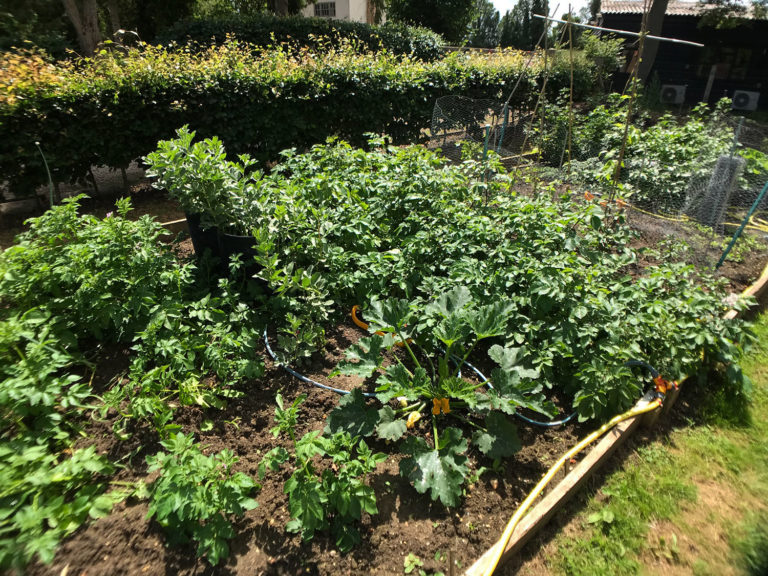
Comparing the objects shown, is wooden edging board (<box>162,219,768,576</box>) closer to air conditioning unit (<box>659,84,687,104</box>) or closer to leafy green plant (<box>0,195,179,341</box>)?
leafy green plant (<box>0,195,179,341</box>)

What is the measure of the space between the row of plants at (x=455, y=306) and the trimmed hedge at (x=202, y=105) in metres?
2.55

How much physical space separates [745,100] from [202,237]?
955 inches

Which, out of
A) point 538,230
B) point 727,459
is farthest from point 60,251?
point 727,459

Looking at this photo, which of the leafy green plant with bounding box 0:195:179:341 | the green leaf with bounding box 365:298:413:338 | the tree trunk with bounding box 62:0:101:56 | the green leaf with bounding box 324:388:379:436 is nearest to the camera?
the green leaf with bounding box 324:388:379:436

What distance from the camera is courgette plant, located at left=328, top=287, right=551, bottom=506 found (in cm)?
226

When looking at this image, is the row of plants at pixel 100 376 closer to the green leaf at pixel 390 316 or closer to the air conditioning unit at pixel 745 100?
the green leaf at pixel 390 316

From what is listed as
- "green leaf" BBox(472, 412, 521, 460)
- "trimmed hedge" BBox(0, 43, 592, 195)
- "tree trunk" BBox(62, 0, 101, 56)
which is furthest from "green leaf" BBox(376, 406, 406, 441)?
"tree trunk" BBox(62, 0, 101, 56)

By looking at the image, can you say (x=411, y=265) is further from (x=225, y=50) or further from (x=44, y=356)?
(x=225, y=50)

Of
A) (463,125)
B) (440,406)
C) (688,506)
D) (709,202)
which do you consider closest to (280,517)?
(440,406)

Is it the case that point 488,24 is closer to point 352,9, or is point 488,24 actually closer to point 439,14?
point 352,9

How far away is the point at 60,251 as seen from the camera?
3.02 m

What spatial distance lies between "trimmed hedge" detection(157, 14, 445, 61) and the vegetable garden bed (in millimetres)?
9790

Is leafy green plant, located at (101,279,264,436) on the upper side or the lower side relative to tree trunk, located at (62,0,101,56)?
lower

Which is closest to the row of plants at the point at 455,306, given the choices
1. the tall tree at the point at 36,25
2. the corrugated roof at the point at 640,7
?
the tall tree at the point at 36,25
